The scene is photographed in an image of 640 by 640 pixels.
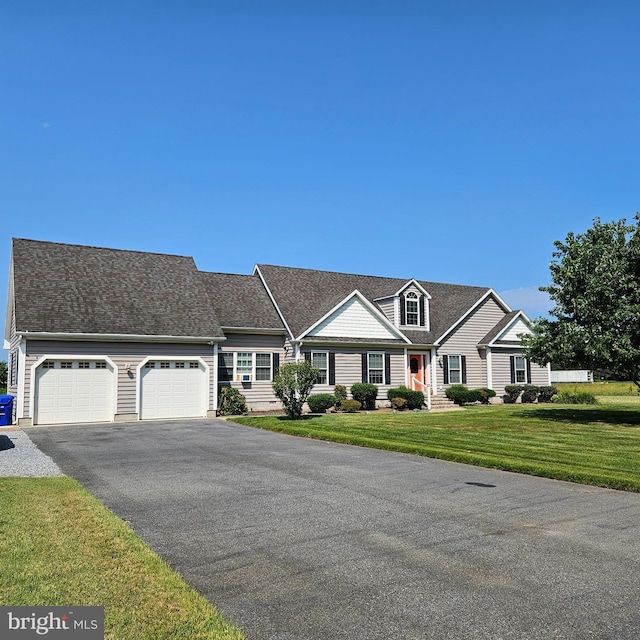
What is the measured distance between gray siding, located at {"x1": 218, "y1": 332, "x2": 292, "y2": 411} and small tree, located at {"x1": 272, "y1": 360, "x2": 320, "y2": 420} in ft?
13.1

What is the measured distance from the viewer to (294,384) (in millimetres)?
21406

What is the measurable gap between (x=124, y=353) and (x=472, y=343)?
724 inches

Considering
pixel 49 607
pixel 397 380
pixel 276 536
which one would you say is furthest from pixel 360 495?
pixel 397 380

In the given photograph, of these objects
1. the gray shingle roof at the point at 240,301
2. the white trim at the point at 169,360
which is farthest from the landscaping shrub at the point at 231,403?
the gray shingle roof at the point at 240,301

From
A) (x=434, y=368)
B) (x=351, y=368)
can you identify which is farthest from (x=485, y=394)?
(x=351, y=368)

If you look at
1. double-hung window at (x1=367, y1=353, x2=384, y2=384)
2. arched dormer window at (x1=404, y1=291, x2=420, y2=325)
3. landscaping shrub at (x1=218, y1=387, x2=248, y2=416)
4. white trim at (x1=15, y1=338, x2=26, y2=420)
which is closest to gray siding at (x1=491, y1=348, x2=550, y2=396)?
arched dormer window at (x1=404, y1=291, x2=420, y2=325)

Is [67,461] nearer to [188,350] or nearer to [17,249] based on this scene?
[188,350]

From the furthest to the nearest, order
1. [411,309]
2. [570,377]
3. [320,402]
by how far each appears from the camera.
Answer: [570,377]
[411,309]
[320,402]

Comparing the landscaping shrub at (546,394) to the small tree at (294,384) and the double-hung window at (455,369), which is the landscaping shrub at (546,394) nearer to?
the double-hung window at (455,369)

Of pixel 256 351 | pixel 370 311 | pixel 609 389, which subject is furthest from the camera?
pixel 609 389

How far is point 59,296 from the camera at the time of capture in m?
22.6

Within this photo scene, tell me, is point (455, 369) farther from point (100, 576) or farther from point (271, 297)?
point (100, 576)

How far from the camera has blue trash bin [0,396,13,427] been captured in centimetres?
1952

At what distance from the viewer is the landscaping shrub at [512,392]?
31203 mm
